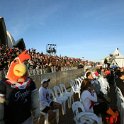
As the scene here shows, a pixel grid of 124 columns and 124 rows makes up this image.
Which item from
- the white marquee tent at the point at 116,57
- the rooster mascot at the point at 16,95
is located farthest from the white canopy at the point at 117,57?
the rooster mascot at the point at 16,95

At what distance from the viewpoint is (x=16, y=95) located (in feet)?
12.3

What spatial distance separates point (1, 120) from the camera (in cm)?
356

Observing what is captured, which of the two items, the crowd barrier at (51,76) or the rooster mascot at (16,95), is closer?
the rooster mascot at (16,95)

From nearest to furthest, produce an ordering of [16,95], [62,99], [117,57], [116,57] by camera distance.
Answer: [16,95] → [62,99] → [116,57] → [117,57]

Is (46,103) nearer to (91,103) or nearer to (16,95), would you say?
(91,103)

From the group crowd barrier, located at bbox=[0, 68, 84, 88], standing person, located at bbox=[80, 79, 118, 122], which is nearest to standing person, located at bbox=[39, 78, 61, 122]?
standing person, located at bbox=[80, 79, 118, 122]

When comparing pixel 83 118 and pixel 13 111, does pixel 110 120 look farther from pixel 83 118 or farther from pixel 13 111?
pixel 13 111

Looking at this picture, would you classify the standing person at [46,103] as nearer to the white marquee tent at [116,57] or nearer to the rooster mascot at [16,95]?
the rooster mascot at [16,95]

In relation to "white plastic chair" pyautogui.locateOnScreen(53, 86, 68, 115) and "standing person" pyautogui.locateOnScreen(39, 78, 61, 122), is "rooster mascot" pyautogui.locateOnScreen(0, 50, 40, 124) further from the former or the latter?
"white plastic chair" pyautogui.locateOnScreen(53, 86, 68, 115)

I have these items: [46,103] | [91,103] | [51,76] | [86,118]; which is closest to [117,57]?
[51,76]

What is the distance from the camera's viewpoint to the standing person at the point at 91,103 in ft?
21.2

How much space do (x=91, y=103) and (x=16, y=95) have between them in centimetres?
312

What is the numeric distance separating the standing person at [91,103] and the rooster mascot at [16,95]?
105 inches

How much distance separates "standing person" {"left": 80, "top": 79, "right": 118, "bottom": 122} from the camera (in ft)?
21.2
